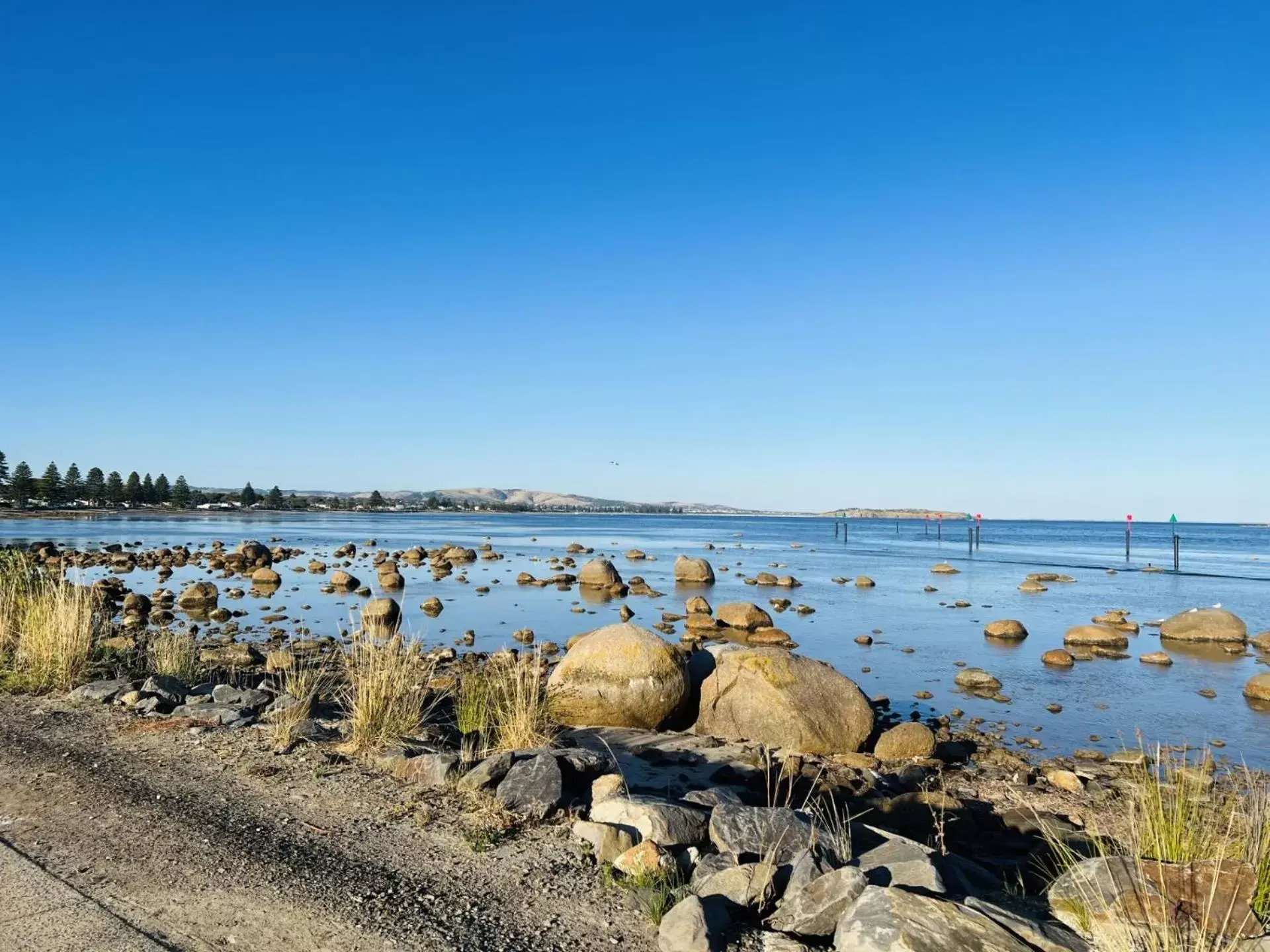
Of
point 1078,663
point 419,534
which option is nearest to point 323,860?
point 1078,663

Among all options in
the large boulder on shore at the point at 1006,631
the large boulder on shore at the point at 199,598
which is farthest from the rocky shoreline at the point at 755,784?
the large boulder on shore at the point at 199,598

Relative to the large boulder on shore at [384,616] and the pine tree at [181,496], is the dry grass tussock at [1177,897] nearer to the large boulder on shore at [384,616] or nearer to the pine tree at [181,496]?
the large boulder on shore at [384,616]

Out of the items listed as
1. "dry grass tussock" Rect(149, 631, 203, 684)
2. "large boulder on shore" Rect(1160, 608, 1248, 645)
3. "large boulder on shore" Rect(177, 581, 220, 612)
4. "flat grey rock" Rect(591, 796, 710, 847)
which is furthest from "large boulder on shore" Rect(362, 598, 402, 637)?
"large boulder on shore" Rect(1160, 608, 1248, 645)

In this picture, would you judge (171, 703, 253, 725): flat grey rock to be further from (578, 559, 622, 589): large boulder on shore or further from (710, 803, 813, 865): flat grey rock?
(578, 559, 622, 589): large boulder on shore

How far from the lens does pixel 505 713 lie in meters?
10.0

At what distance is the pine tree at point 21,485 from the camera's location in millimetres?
123250

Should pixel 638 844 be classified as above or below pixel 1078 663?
above

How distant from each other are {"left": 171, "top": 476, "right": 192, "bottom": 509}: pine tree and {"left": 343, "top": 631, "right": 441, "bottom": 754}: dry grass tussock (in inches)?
6539

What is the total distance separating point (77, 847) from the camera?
251 inches

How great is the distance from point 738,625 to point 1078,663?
374 inches

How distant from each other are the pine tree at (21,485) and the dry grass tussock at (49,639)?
438 feet

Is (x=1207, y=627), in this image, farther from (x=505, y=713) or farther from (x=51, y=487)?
(x=51, y=487)

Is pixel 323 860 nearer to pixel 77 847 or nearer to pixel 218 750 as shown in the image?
pixel 77 847

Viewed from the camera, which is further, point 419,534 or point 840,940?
point 419,534
